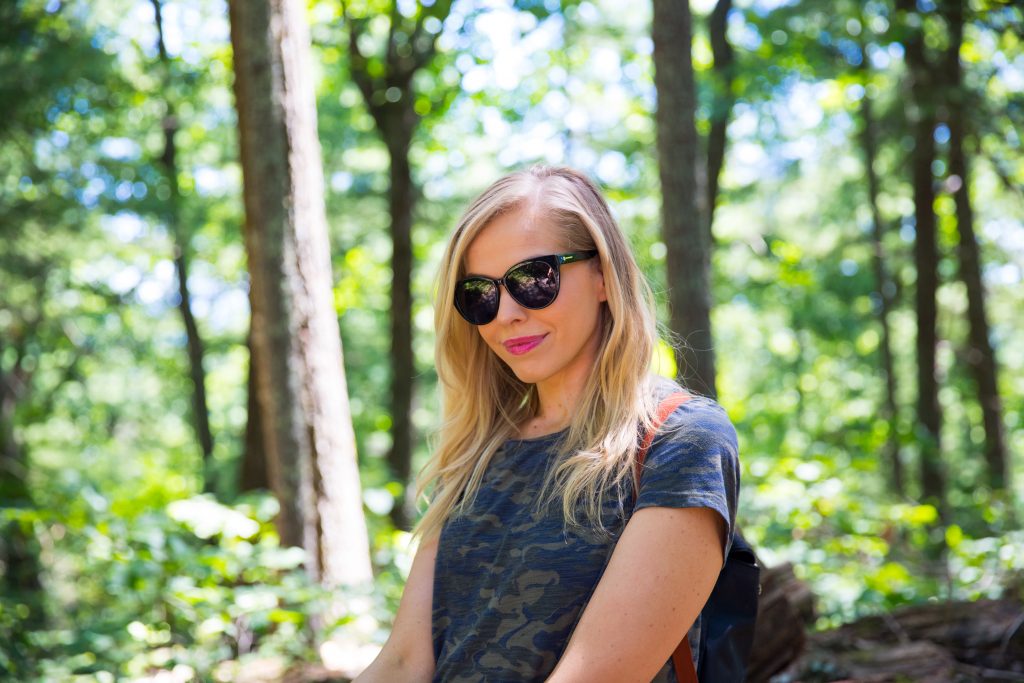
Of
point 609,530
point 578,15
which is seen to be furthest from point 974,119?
point 609,530

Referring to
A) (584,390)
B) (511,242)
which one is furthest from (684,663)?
(511,242)

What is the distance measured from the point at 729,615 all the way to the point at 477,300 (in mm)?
952

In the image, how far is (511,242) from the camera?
221 centimetres

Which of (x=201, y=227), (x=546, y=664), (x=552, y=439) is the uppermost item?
(x=201, y=227)

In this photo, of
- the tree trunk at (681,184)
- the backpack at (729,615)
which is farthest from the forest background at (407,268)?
the backpack at (729,615)

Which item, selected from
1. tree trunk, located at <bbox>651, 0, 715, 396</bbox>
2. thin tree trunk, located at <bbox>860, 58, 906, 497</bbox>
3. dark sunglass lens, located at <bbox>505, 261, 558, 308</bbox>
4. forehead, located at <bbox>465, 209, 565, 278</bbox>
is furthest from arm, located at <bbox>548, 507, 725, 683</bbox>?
thin tree trunk, located at <bbox>860, 58, 906, 497</bbox>

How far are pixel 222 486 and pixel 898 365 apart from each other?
1460cm

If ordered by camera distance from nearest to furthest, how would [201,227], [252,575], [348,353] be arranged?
[252,575] → [201,227] → [348,353]

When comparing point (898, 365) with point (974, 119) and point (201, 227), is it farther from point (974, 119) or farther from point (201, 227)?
point (201, 227)

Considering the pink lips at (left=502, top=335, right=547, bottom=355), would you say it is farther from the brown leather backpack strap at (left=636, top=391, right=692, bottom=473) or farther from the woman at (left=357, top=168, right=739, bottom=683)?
the brown leather backpack strap at (left=636, top=391, right=692, bottom=473)

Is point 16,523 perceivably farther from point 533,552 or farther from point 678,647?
point 678,647

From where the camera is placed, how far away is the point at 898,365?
19734 millimetres

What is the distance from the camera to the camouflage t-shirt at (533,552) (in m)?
1.89

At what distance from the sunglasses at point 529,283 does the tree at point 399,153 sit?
834 centimetres
